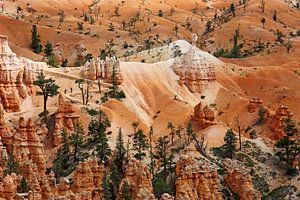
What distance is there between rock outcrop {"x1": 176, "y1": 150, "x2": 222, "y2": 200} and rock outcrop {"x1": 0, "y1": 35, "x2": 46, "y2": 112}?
2693 centimetres

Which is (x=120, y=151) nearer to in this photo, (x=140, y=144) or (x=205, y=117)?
(x=140, y=144)

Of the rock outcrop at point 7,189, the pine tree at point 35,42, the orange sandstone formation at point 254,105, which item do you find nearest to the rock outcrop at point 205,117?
the orange sandstone formation at point 254,105

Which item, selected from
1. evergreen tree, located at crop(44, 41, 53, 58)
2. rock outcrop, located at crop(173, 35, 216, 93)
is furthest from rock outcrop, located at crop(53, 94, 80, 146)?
evergreen tree, located at crop(44, 41, 53, 58)

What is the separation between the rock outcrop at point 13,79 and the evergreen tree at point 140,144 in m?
13.9

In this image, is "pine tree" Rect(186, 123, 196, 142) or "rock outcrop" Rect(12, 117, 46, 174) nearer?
"rock outcrop" Rect(12, 117, 46, 174)

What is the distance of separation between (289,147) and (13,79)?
30.2m

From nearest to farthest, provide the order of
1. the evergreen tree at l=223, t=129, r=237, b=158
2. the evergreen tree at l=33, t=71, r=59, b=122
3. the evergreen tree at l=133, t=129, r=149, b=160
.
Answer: the evergreen tree at l=223, t=129, r=237, b=158
the evergreen tree at l=133, t=129, r=149, b=160
the evergreen tree at l=33, t=71, r=59, b=122

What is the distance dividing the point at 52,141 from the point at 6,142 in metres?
5.33

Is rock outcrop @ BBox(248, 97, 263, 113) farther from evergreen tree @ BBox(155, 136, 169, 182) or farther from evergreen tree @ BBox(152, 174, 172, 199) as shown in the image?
evergreen tree @ BBox(152, 174, 172, 199)

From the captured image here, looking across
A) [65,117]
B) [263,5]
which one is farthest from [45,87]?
[263,5]

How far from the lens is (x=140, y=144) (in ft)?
236

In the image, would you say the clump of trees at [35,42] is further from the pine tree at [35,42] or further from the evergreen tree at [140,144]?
the evergreen tree at [140,144]

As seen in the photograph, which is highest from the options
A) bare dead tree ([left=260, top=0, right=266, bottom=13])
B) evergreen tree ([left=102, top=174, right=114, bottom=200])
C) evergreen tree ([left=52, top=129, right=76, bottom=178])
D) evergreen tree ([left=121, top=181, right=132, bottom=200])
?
bare dead tree ([left=260, top=0, right=266, bottom=13])

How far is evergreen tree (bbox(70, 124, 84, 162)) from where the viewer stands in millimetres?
71062
